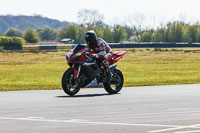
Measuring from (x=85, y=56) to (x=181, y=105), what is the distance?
373 centimetres

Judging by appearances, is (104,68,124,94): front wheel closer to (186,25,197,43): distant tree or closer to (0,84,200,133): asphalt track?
(0,84,200,133): asphalt track

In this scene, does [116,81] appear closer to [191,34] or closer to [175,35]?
[191,34]

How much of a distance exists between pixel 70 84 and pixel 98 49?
1342 mm

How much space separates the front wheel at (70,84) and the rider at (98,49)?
0.91 meters

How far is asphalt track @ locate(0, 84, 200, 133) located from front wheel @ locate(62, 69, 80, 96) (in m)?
0.24

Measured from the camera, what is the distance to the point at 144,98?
51.9 feet

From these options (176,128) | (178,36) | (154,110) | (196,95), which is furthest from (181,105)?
(178,36)

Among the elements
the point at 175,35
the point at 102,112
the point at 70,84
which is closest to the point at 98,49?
the point at 70,84

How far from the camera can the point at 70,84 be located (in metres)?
16.5

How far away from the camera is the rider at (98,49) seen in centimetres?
1669

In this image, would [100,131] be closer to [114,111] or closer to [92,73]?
[114,111]

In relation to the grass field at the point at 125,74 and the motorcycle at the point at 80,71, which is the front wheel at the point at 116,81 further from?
the grass field at the point at 125,74

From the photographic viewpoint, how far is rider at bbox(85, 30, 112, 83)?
54.7ft

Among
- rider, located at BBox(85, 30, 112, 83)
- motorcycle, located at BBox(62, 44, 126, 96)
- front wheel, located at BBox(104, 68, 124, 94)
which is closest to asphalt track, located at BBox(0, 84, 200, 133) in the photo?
front wheel, located at BBox(104, 68, 124, 94)
